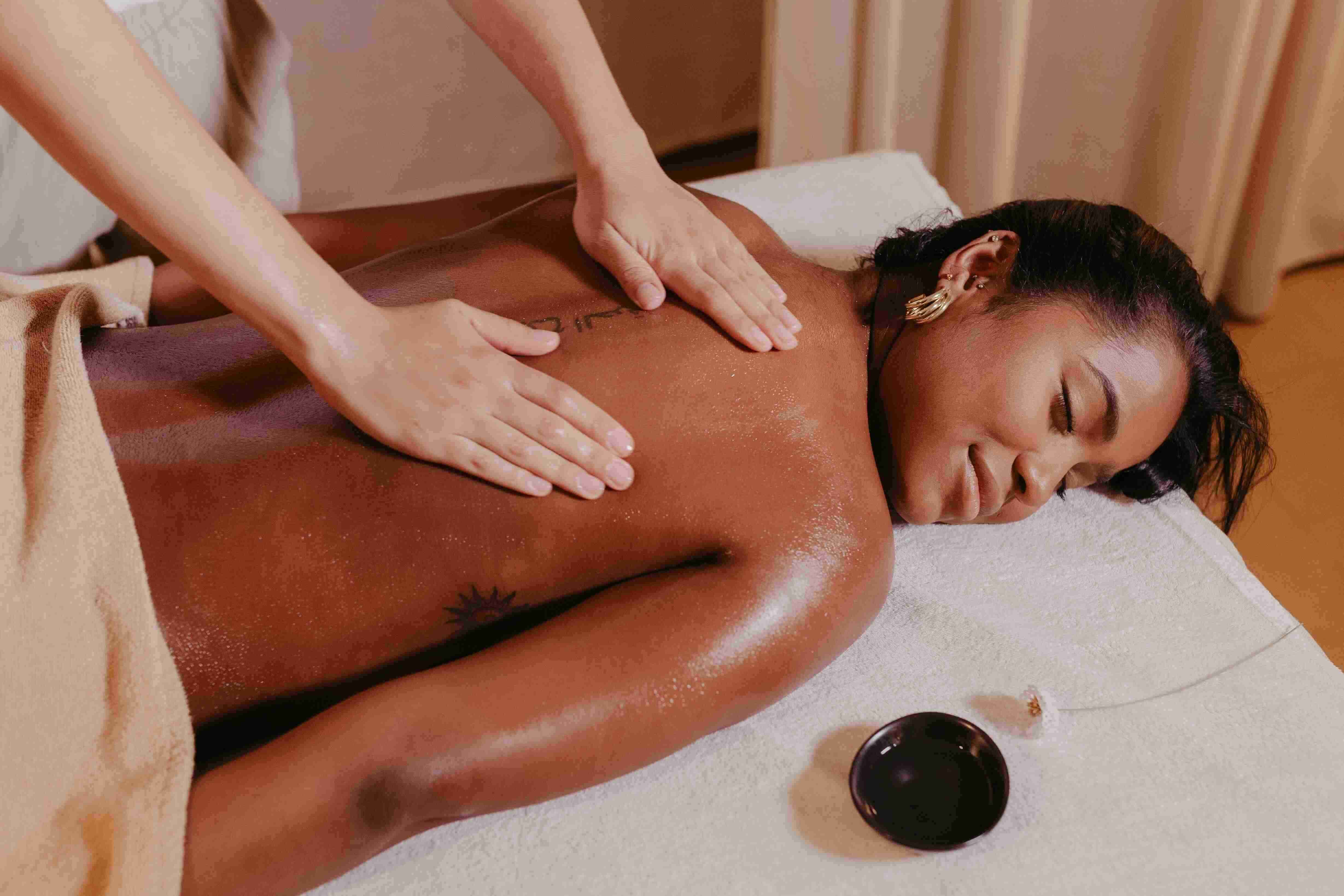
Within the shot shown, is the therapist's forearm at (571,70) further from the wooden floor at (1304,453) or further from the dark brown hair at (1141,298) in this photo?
the wooden floor at (1304,453)

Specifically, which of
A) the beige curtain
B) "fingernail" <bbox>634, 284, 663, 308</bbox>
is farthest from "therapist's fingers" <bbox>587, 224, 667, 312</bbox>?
the beige curtain

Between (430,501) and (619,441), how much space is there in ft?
0.67

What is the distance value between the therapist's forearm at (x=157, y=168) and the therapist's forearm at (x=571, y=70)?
1.50 ft

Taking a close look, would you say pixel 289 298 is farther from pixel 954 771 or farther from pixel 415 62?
pixel 415 62

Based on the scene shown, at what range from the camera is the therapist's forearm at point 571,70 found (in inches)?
50.7

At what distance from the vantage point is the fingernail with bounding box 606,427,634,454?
1.02m

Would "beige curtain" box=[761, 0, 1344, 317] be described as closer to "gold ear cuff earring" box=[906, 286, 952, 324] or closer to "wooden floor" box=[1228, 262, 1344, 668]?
"wooden floor" box=[1228, 262, 1344, 668]

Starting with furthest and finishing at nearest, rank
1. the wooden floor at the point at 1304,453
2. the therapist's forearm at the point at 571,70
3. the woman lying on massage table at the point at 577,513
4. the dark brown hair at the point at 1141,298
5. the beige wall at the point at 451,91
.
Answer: the beige wall at the point at 451,91
the wooden floor at the point at 1304,453
the therapist's forearm at the point at 571,70
the dark brown hair at the point at 1141,298
the woman lying on massage table at the point at 577,513

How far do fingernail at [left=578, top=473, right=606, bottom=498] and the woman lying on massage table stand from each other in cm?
2

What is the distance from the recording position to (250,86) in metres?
1.62

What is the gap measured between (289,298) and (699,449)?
1.44 ft

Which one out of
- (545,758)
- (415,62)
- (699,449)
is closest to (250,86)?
(415,62)

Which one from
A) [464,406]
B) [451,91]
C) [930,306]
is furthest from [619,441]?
[451,91]

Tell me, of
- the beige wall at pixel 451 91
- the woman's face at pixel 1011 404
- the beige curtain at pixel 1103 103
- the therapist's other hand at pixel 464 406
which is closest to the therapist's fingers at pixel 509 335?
the therapist's other hand at pixel 464 406
